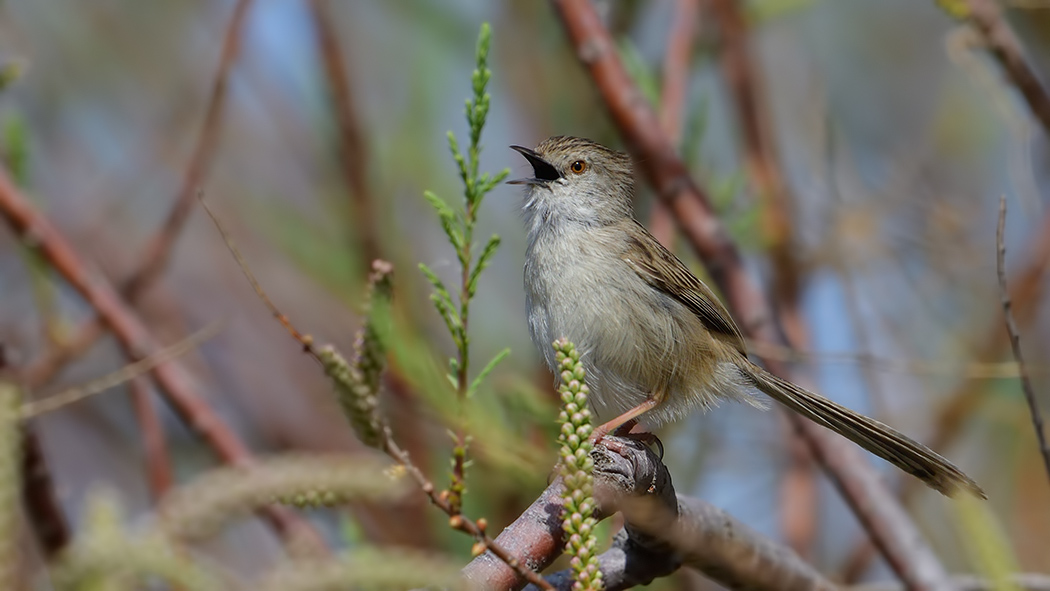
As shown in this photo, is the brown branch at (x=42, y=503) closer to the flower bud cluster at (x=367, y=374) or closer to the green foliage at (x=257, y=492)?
the green foliage at (x=257, y=492)

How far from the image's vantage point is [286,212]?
4.80 m

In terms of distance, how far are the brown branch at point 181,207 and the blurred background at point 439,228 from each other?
0.33 feet

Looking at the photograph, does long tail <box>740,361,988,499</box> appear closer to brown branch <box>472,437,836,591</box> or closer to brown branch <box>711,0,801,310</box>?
brown branch <box>472,437,836,591</box>

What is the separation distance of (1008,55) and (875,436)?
52.6 inches

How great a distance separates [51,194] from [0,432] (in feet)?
15.4

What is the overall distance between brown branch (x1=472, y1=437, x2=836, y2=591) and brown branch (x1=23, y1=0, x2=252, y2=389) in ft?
7.53

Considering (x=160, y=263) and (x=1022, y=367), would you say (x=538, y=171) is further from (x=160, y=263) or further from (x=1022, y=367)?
(x=1022, y=367)

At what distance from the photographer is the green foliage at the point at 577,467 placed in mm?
1639

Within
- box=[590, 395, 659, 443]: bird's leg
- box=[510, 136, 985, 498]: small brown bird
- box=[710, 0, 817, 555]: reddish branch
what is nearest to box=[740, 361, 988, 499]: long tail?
box=[510, 136, 985, 498]: small brown bird

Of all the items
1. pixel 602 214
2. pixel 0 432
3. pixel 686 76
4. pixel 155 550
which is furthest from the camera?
pixel 686 76

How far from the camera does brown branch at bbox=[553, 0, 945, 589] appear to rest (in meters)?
3.72

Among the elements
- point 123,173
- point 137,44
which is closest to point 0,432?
point 123,173

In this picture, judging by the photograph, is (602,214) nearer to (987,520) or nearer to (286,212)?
(286,212)

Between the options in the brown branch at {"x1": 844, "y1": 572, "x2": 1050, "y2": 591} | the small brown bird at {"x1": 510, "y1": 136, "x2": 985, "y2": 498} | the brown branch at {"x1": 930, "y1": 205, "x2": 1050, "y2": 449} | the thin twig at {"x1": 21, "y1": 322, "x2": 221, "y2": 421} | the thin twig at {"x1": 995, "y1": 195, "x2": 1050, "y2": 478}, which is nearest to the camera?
the thin twig at {"x1": 995, "y1": 195, "x2": 1050, "y2": 478}
